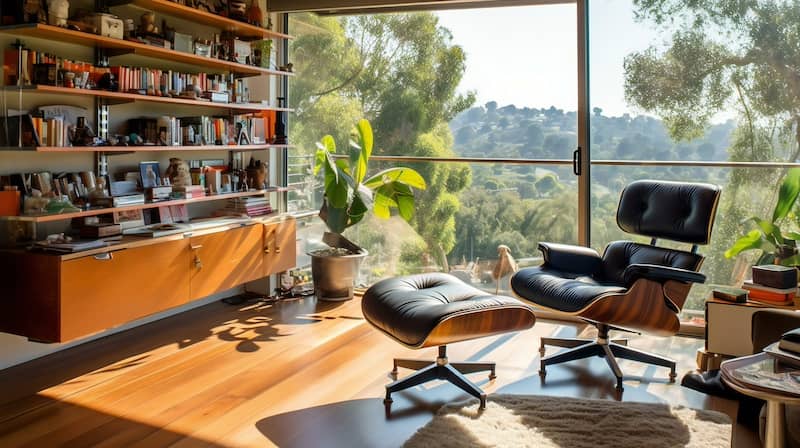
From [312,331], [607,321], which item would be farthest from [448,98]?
[607,321]

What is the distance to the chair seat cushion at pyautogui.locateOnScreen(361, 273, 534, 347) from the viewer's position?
117 inches

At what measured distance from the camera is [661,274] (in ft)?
10.6

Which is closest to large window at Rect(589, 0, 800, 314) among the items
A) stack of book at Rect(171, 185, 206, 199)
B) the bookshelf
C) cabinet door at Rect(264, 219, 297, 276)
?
cabinet door at Rect(264, 219, 297, 276)

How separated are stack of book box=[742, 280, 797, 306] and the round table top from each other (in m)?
1.42

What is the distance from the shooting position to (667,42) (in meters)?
4.39

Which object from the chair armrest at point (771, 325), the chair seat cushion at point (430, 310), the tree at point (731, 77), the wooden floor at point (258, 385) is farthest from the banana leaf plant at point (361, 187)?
the chair armrest at point (771, 325)

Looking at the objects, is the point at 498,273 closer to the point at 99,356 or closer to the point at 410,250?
the point at 410,250

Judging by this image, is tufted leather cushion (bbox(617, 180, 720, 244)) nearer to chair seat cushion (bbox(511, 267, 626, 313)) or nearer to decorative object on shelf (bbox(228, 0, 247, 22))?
chair seat cushion (bbox(511, 267, 626, 313))

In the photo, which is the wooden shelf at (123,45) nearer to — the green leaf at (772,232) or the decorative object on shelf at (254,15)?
the decorative object on shelf at (254,15)

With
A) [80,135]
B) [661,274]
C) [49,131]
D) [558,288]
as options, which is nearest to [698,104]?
[661,274]

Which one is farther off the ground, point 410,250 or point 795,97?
point 795,97

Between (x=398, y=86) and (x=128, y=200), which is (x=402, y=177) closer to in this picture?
(x=398, y=86)

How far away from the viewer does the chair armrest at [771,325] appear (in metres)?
2.59

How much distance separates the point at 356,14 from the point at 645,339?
10.1 feet
